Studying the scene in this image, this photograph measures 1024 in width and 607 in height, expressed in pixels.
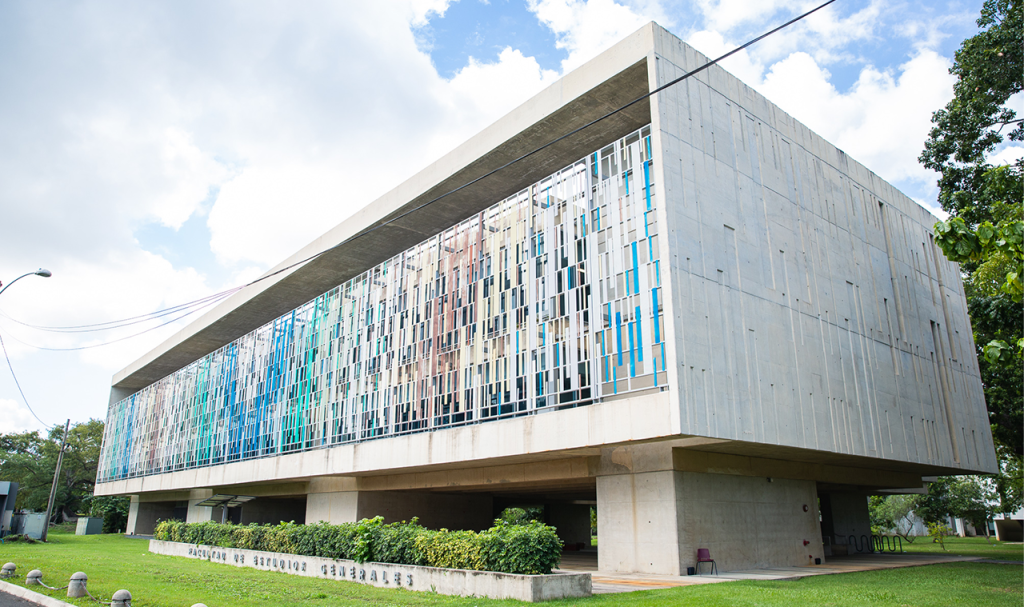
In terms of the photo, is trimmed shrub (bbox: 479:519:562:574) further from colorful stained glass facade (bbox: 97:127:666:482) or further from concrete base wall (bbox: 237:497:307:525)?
concrete base wall (bbox: 237:497:307:525)

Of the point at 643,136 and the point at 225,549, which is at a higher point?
the point at 643,136

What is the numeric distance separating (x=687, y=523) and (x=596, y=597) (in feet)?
22.6

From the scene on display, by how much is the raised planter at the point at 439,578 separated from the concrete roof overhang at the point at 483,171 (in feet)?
47.6

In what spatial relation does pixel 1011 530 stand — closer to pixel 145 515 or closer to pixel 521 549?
pixel 521 549

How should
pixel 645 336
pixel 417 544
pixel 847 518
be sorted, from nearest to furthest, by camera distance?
pixel 417 544 < pixel 645 336 < pixel 847 518

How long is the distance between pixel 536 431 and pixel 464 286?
24.8ft

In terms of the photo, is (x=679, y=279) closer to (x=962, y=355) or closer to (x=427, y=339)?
(x=427, y=339)

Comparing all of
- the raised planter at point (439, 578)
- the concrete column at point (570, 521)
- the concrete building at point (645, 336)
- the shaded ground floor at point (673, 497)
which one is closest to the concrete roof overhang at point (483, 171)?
the concrete building at point (645, 336)

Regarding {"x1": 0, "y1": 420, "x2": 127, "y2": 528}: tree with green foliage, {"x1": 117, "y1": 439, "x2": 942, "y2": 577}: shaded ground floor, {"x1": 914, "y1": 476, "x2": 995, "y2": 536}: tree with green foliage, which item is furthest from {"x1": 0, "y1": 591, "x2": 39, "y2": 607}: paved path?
{"x1": 0, "y1": 420, "x2": 127, "y2": 528}: tree with green foliage

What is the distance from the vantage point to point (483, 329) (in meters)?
24.4

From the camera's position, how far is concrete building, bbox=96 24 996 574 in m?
19.1

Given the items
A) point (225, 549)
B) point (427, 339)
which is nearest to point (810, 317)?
point (427, 339)

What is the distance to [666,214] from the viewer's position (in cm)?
1848

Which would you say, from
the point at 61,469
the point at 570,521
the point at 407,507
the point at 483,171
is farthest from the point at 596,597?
the point at 61,469
